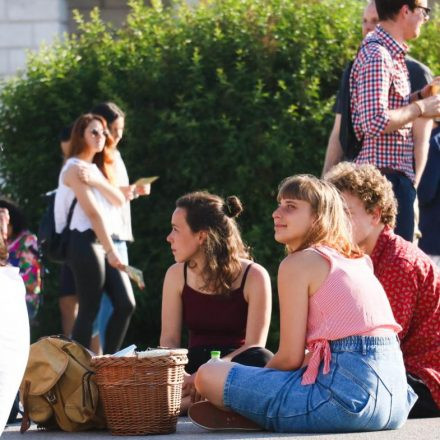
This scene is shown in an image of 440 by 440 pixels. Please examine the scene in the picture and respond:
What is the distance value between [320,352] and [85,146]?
3.38 m

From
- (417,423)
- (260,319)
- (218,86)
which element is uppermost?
(218,86)

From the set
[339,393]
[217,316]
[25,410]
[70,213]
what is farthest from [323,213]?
[70,213]

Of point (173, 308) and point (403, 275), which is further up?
point (403, 275)

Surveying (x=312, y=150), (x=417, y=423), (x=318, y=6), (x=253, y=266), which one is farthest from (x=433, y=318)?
(x=318, y=6)

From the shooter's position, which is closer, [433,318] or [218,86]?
[433,318]

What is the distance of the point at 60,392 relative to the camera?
5.68 meters

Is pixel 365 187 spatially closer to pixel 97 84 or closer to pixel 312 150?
pixel 312 150

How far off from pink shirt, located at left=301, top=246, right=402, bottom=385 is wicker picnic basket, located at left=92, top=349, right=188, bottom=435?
0.55 meters

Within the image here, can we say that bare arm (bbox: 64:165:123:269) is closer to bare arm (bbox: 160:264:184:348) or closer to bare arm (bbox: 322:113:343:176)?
bare arm (bbox: 322:113:343:176)

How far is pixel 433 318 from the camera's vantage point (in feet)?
19.3

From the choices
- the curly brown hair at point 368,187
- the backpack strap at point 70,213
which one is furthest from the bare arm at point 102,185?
the curly brown hair at point 368,187

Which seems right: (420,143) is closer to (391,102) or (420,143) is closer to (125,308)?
(391,102)

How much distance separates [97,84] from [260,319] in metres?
4.01

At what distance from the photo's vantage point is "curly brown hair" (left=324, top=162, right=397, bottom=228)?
5906 mm
